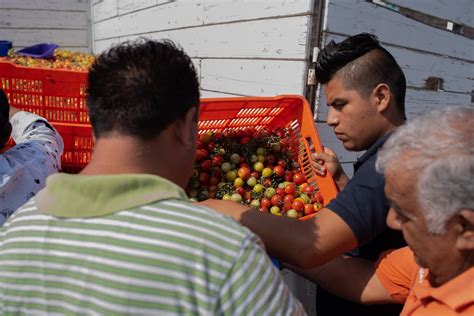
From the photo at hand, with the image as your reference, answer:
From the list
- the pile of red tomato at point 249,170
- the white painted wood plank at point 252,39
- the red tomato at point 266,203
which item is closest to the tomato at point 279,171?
the pile of red tomato at point 249,170

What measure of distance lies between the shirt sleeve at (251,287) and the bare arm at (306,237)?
1.86ft

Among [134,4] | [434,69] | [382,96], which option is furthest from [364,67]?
[134,4]

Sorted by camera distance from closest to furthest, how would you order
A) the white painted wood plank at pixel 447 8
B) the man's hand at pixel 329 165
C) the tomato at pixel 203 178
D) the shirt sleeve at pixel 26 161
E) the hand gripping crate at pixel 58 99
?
the shirt sleeve at pixel 26 161 < the man's hand at pixel 329 165 < the hand gripping crate at pixel 58 99 < the tomato at pixel 203 178 < the white painted wood plank at pixel 447 8

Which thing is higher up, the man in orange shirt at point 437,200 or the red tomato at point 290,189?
the man in orange shirt at point 437,200

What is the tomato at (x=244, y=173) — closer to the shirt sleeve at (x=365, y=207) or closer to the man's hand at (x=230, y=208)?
the man's hand at (x=230, y=208)

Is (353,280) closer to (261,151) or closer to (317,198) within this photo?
(317,198)

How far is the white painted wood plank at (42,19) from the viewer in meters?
7.52

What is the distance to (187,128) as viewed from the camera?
1.05 m

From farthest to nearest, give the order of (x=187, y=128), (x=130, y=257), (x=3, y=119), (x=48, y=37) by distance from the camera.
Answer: (x=48, y=37) → (x=3, y=119) → (x=187, y=128) → (x=130, y=257)

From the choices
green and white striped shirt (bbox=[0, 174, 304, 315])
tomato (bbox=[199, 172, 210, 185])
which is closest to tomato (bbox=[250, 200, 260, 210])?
tomato (bbox=[199, 172, 210, 185])

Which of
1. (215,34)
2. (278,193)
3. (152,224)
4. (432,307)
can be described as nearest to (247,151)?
(278,193)

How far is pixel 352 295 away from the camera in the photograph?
1.64 metres

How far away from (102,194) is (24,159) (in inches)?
→ 48.8

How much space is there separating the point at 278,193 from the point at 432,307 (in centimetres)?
149
